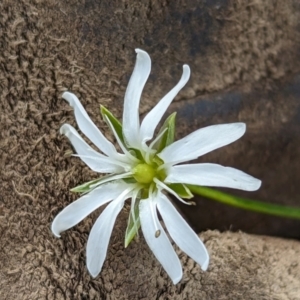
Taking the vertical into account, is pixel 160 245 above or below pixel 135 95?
below

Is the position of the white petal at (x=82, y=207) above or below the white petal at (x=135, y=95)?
below

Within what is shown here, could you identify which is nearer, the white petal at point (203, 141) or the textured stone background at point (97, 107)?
the white petal at point (203, 141)

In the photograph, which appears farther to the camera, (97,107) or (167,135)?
(97,107)

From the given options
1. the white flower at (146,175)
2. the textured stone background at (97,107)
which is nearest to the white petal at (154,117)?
the white flower at (146,175)

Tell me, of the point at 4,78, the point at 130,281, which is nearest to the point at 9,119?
the point at 4,78

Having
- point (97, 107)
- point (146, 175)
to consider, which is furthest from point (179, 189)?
point (97, 107)

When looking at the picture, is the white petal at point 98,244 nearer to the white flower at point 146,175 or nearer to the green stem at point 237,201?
the white flower at point 146,175

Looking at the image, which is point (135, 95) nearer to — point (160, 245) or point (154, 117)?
point (154, 117)

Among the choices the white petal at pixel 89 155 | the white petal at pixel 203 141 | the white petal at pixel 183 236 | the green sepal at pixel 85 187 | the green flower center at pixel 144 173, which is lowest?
the white petal at pixel 183 236
